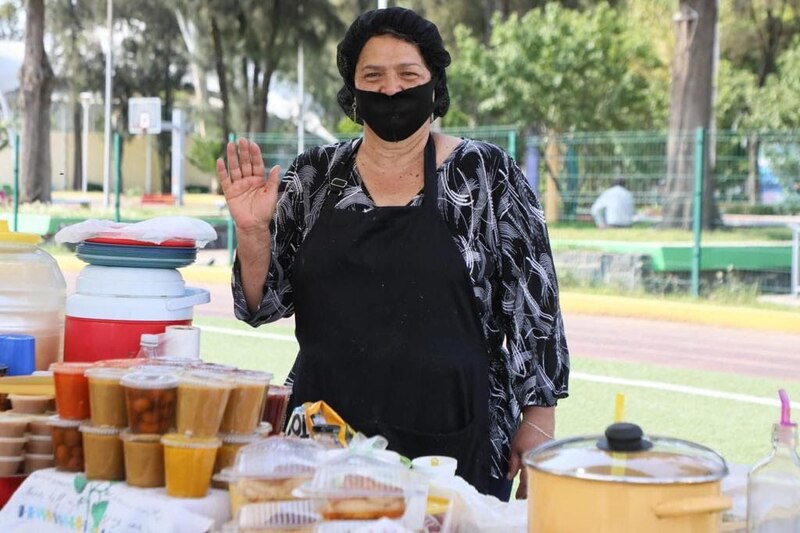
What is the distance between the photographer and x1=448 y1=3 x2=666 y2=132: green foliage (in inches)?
1169

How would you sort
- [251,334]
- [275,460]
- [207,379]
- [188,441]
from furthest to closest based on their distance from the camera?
[251,334], [207,379], [188,441], [275,460]

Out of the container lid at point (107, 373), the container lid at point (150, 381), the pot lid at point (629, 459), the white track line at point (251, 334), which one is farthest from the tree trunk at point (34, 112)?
the pot lid at point (629, 459)

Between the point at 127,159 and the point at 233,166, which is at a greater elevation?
the point at 127,159

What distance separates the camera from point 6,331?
3273mm

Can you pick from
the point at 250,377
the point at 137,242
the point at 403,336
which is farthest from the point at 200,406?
the point at 137,242

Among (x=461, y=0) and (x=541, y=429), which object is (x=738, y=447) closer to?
(x=541, y=429)

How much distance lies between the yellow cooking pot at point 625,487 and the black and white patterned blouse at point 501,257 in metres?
1.15

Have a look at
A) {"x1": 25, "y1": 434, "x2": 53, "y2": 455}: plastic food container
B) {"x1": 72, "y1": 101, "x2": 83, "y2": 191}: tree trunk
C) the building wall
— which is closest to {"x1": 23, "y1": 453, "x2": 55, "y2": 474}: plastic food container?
{"x1": 25, "y1": 434, "x2": 53, "y2": 455}: plastic food container

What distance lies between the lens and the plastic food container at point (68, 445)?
96.1 inches

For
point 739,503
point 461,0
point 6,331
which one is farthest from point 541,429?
point 461,0

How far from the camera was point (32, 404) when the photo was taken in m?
2.77

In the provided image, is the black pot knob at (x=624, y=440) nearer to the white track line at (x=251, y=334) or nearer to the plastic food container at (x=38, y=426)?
the plastic food container at (x=38, y=426)

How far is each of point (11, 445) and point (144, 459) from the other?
51 centimetres

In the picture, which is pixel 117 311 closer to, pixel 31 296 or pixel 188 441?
pixel 31 296
